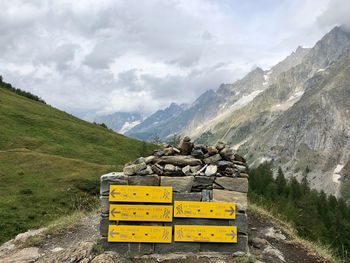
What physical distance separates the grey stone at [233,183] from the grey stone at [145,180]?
2.48 meters

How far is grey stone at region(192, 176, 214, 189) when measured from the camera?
16.4 m

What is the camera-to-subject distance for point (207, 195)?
16453 millimetres

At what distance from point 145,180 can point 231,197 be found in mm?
3549

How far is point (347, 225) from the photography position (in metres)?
98.4

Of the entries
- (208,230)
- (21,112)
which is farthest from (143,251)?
(21,112)

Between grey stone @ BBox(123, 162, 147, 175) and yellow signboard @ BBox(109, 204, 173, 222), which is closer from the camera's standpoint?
yellow signboard @ BBox(109, 204, 173, 222)

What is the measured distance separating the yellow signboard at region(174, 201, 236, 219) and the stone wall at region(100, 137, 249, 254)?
0.24 m

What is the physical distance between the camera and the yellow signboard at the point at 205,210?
1608cm

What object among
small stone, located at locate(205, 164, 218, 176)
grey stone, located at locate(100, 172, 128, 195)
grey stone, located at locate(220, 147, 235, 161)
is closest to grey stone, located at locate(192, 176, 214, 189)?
small stone, located at locate(205, 164, 218, 176)

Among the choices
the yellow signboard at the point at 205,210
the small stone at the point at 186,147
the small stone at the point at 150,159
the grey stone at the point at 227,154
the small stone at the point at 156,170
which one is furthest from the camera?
the small stone at the point at 186,147

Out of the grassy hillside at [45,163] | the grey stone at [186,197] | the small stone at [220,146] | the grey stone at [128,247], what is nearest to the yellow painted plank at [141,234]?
the grey stone at [128,247]

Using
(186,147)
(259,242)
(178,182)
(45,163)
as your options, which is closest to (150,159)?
(178,182)

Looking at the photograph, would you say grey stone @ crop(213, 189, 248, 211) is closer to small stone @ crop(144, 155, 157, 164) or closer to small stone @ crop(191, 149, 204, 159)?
small stone @ crop(191, 149, 204, 159)

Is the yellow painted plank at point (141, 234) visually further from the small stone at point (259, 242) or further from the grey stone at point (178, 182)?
the small stone at point (259, 242)
